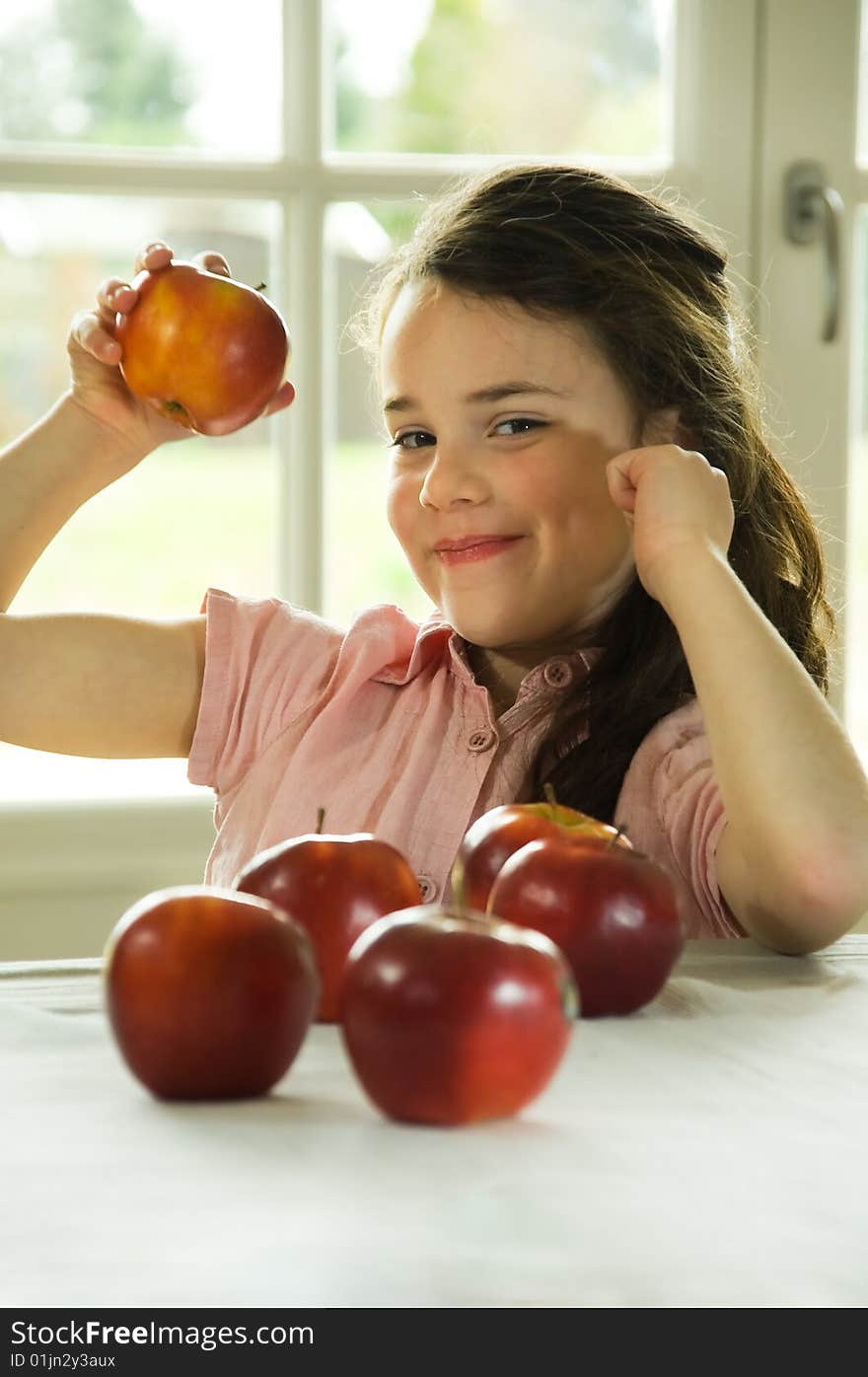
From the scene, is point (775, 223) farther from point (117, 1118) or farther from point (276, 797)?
point (117, 1118)

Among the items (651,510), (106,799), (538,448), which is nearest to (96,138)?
(106,799)

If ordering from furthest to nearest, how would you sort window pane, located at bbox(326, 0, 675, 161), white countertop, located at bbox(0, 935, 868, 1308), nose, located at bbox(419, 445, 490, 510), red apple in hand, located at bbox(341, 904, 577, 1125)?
1. window pane, located at bbox(326, 0, 675, 161)
2. nose, located at bbox(419, 445, 490, 510)
3. red apple in hand, located at bbox(341, 904, 577, 1125)
4. white countertop, located at bbox(0, 935, 868, 1308)

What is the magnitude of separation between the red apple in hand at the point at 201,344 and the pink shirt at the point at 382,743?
16 centimetres

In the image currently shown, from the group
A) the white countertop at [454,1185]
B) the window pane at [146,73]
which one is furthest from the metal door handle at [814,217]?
the white countertop at [454,1185]

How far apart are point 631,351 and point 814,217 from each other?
85 centimetres

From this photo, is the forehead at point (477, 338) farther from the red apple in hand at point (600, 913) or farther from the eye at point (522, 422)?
the red apple in hand at point (600, 913)

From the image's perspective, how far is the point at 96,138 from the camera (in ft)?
6.39

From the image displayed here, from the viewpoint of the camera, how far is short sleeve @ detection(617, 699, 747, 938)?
1.07m

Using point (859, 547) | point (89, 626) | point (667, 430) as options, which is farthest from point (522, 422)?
point (859, 547)

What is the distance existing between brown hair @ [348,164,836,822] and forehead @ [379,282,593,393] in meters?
0.01

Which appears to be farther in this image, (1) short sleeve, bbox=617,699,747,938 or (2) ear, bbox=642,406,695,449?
(2) ear, bbox=642,406,695,449

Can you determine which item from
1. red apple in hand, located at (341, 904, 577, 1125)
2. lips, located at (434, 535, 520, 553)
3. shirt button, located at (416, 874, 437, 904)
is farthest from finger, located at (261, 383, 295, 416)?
red apple in hand, located at (341, 904, 577, 1125)

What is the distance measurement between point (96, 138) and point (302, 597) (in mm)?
599

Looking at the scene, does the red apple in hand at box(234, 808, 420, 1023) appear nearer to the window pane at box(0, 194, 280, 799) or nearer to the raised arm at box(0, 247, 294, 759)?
the raised arm at box(0, 247, 294, 759)
